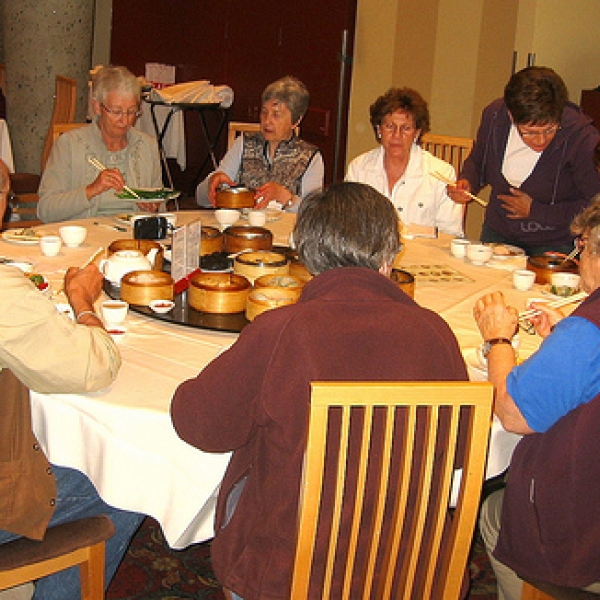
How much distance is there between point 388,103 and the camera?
144 inches

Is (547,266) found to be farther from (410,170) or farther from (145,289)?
(145,289)

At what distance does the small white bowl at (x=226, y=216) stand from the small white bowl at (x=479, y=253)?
0.91m

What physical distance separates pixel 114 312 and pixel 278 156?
1957mm

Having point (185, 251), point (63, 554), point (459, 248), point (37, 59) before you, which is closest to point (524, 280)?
point (459, 248)

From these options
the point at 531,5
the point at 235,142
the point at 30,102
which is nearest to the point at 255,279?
the point at 235,142

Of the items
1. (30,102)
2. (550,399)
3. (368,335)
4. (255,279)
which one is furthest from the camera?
(30,102)

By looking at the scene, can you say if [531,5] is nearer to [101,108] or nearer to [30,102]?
[101,108]

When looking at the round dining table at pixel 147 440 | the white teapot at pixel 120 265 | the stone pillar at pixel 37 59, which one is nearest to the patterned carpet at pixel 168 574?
the round dining table at pixel 147 440

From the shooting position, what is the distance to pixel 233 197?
3508mm

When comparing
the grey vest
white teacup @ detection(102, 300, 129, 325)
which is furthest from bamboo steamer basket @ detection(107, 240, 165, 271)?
the grey vest

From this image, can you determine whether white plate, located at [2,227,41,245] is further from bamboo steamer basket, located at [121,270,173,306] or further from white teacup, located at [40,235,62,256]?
bamboo steamer basket, located at [121,270,173,306]

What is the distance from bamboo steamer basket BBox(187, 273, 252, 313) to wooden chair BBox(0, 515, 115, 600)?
637mm

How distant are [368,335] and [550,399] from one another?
0.40m

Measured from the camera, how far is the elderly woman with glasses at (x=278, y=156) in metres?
3.94
